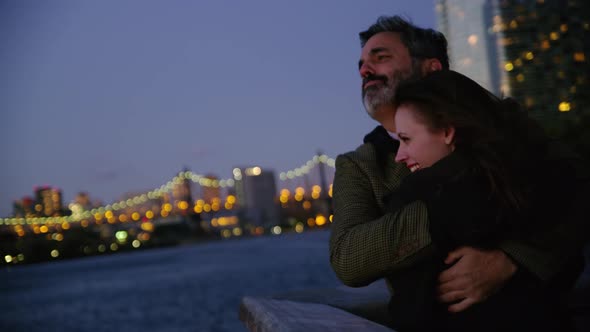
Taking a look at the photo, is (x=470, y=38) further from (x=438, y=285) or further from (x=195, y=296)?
(x=438, y=285)

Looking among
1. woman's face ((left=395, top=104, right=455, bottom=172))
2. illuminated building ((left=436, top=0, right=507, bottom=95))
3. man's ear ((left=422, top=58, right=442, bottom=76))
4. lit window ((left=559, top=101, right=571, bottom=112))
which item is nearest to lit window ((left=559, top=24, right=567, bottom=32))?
lit window ((left=559, top=101, right=571, bottom=112))

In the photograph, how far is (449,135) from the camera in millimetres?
1198

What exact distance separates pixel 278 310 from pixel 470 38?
26830mm

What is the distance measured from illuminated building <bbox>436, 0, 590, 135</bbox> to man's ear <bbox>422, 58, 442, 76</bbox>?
1816 cm

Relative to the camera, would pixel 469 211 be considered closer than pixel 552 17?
Yes

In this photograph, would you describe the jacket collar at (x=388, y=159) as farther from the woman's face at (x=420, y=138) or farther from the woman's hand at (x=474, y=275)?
the woman's hand at (x=474, y=275)

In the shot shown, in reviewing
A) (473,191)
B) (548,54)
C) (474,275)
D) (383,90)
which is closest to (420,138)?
(473,191)

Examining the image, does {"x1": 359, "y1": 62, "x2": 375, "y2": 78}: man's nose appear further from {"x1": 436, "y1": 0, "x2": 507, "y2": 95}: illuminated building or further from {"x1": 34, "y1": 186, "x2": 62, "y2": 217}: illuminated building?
{"x1": 34, "y1": 186, "x2": 62, "y2": 217}: illuminated building

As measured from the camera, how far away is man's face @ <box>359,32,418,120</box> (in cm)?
163

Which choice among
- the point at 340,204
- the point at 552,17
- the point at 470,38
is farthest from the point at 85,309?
the point at 340,204

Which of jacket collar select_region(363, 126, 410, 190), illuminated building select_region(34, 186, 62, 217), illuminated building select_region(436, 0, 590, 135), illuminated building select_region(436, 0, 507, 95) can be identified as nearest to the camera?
jacket collar select_region(363, 126, 410, 190)

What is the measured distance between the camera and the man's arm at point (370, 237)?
114cm

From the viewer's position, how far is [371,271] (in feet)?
3.97

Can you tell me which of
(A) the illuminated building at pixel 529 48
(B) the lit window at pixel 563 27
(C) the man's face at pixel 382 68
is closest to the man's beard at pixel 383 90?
(C) the man's face at pixel 382 68
